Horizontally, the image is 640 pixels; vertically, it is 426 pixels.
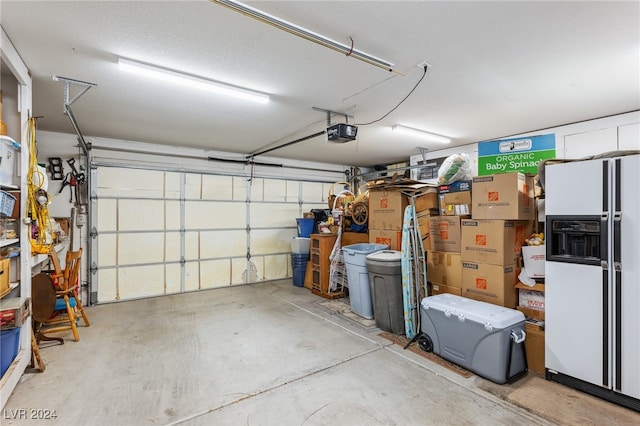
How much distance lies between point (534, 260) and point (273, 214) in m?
5.12

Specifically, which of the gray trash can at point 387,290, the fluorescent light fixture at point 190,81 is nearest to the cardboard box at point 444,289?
the gray trash can at point 387,290

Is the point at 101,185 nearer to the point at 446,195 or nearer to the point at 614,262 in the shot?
the point at 446,195

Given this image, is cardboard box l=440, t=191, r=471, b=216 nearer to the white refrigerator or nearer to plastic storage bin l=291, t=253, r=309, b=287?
the white refrigerator

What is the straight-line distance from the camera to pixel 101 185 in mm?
5160

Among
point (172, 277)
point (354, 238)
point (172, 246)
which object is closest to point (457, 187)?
point (354, 238)

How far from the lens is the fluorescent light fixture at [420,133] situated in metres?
4.74

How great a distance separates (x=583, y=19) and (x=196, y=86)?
323 centimetres

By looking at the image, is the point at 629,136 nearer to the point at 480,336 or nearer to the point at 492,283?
the point at 492,283

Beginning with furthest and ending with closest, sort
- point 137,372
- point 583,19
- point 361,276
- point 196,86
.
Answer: point 361,276 < point 196,86 < point 137,372 < point 583,19

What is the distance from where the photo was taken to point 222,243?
634cm

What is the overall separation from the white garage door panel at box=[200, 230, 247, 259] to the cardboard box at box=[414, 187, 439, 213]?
3948mm

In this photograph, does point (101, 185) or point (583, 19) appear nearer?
point (583, 19)

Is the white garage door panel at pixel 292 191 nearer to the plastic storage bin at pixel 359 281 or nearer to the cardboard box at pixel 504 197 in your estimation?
the plastic storage bin at pixel 359 281

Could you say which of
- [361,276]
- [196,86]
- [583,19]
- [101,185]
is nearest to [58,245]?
[101,185]
